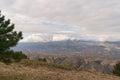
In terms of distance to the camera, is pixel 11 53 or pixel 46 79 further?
pixel 46 79

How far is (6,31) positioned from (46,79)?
13.0 meters

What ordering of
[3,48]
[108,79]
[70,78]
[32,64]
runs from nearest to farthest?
1. [3,48]
2. [70,78]
3. [108,79]
4. [32,64]

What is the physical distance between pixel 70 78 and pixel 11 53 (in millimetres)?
14981

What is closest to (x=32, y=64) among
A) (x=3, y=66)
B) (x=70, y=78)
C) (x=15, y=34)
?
(x=3, y=66)

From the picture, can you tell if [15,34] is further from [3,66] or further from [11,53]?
[3,66]

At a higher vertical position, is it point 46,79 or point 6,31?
point 6,31

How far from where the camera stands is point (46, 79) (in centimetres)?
4838

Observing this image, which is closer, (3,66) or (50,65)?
(3,66)

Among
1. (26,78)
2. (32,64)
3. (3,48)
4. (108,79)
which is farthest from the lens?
(32,64)

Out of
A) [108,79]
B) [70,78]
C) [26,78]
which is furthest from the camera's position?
[108,79]

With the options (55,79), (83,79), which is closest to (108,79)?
(83,79)

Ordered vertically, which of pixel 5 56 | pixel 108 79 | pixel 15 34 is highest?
pixel 15 34

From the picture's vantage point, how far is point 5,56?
3953cm

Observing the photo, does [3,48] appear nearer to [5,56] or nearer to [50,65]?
[5,56]
